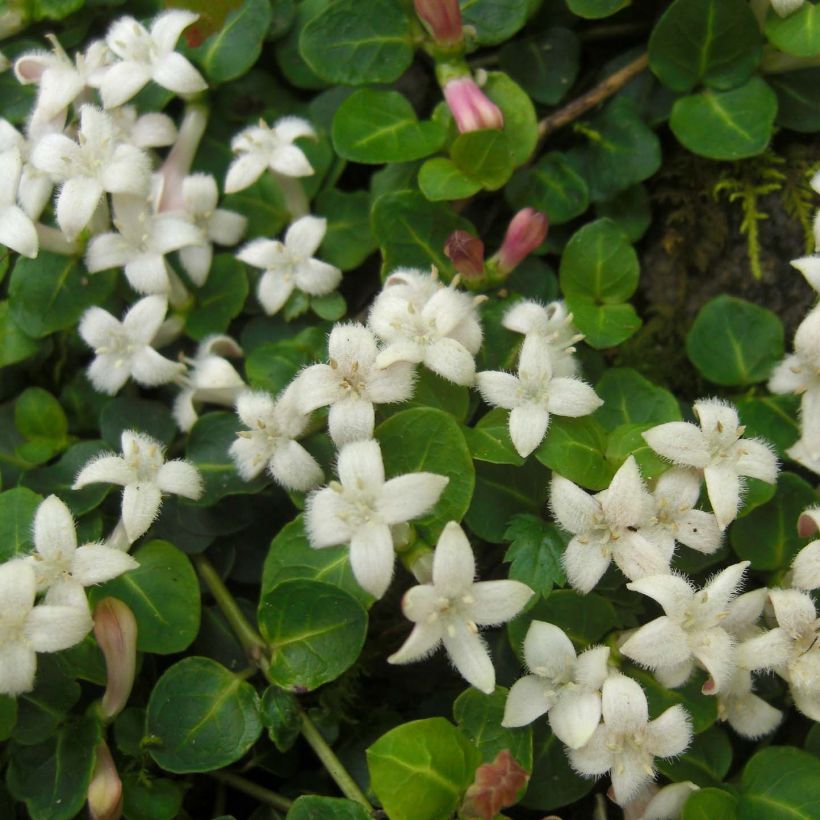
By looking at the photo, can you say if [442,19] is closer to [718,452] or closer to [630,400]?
[630,400]

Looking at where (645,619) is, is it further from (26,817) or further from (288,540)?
(26,817)

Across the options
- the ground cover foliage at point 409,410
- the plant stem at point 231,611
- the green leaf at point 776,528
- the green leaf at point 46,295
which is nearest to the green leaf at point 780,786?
the ground cover foliage at point 409,410

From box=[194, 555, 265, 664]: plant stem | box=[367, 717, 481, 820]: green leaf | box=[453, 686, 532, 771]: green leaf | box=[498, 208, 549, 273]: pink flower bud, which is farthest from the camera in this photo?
box=[498, 208, 549, 273]: pink flower bud

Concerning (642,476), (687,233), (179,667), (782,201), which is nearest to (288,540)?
(179,667)

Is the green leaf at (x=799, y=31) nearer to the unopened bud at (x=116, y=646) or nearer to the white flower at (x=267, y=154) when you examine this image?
the white flower at (x=267, y=154)

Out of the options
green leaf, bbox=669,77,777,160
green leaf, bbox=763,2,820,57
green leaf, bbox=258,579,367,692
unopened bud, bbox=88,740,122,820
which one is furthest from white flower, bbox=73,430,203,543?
green leaf, bbox=763,2,820,57

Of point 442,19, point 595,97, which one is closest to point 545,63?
point 595,97

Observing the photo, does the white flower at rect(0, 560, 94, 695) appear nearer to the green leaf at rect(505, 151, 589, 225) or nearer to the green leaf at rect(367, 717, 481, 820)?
the green leaf at rect(367, 717, 481, 820)
